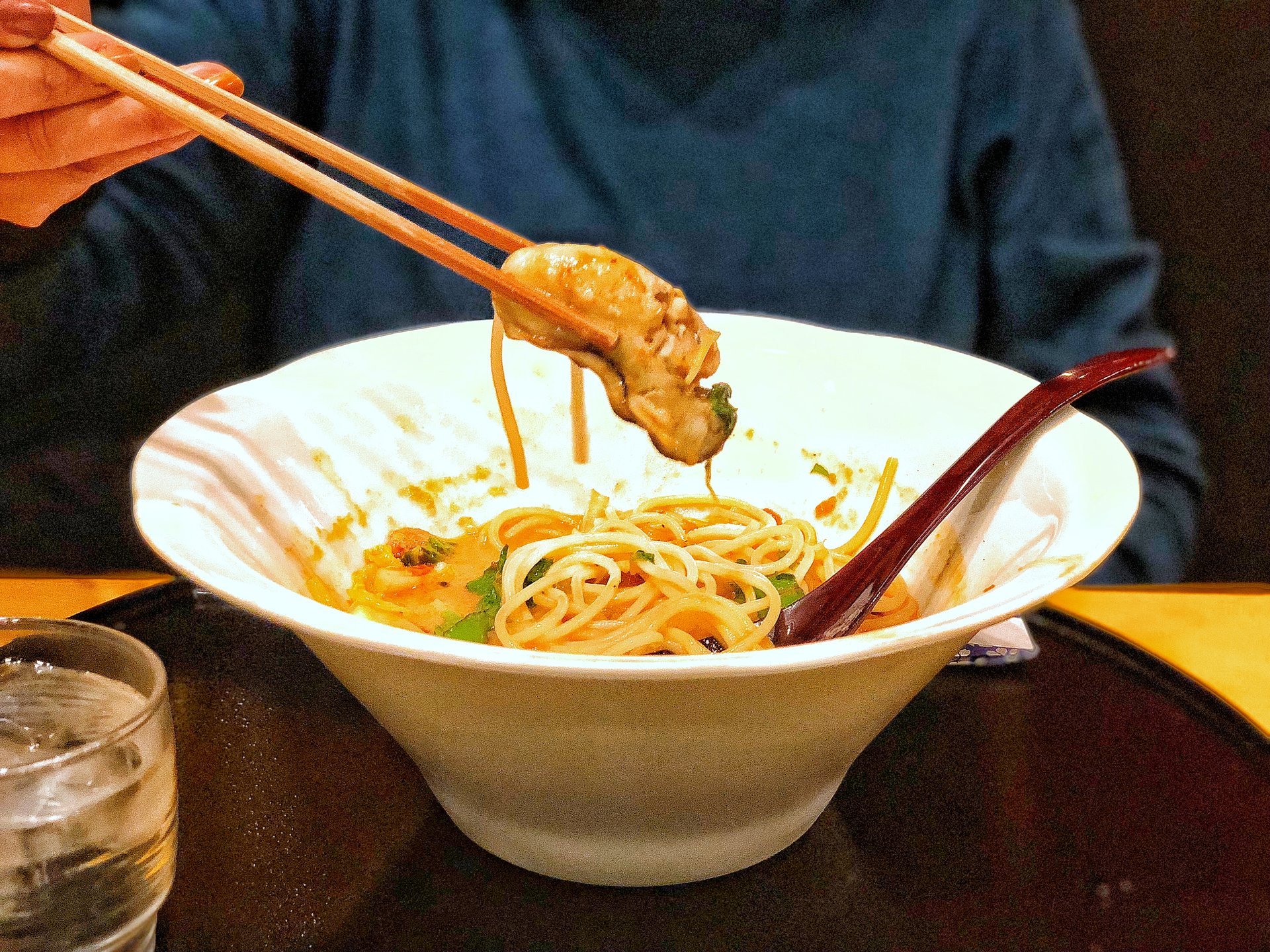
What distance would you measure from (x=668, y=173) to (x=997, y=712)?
1218 millimetres

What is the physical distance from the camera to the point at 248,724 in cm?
99

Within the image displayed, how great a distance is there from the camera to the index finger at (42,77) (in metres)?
0.87

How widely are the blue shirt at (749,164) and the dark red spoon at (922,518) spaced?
0.85 metres

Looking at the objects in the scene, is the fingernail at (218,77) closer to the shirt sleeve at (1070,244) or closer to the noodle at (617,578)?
the noodle at (617,578)

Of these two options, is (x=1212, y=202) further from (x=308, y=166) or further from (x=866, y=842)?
(x=308, y=166)

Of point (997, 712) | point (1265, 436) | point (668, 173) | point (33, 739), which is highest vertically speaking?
point (668, 173)

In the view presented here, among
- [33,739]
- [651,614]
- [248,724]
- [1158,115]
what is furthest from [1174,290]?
[33,739]

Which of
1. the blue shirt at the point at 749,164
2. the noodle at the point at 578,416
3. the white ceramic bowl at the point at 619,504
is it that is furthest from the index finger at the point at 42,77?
the blue shirt at the point at 749,164

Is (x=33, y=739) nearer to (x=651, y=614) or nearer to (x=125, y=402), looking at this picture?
(x=651, y=614)

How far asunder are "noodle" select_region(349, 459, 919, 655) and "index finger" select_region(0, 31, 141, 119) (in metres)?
0.56

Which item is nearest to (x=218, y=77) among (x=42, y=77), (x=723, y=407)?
(x=42, y=77)

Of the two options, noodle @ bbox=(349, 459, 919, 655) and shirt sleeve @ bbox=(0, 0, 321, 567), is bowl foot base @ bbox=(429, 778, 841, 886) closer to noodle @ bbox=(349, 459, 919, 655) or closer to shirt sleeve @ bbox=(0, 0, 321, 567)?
noodle @ bbox=(349, 459, 919, 655)

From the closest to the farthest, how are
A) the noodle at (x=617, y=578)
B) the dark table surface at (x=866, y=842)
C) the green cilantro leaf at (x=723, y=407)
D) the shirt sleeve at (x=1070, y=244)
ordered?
the dark table surface at (x=866, y=842) < the noodle at (x=617, y=578) < the green cilantro leaf at (x=723, y=407) < the shirt sleeve at (x=1070, y=244)

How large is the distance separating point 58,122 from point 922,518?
968 mm
